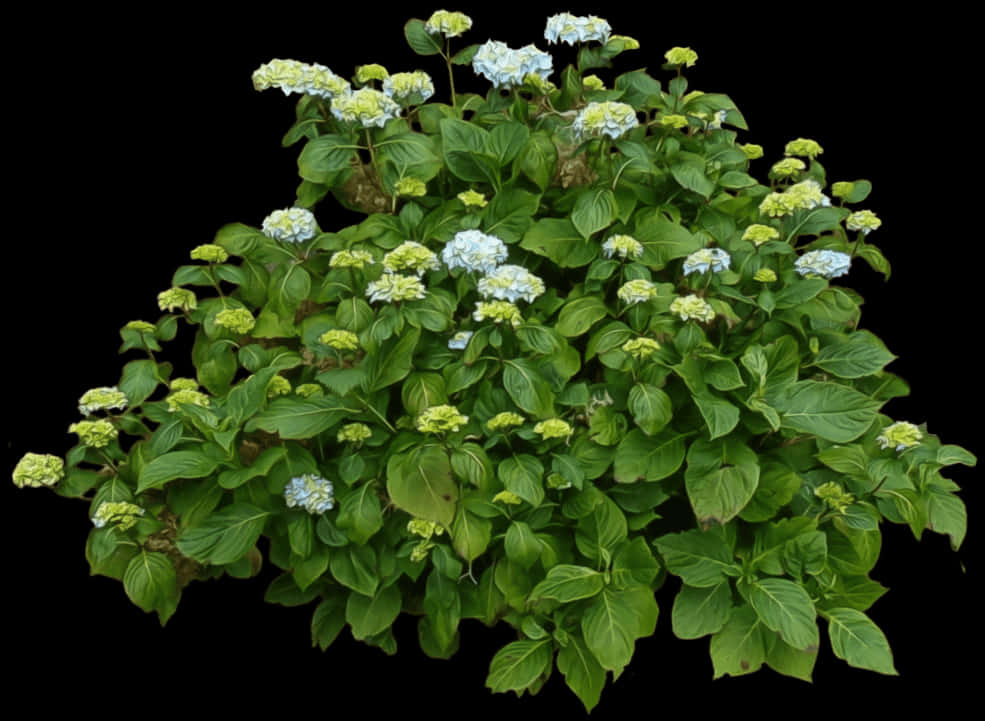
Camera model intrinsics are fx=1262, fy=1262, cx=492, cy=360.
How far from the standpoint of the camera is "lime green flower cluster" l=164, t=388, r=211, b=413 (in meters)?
4.84

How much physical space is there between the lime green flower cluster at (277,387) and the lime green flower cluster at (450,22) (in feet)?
5.63

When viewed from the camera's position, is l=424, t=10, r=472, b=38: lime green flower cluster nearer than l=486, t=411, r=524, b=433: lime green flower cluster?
No

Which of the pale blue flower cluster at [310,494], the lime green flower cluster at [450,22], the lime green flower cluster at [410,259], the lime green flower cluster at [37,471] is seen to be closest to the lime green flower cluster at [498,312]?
the lime green flower cluster at [410,259]

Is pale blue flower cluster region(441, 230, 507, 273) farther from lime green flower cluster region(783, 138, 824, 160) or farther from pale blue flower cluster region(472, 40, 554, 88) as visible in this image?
lime green flower cluster region(783, 138, 824, 160)

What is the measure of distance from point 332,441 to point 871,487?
2.11m

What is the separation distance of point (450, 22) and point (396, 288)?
4.69ft

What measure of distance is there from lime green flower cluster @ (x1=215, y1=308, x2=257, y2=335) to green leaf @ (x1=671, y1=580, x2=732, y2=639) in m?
1.99

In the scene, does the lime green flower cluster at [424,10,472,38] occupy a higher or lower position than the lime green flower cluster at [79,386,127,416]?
higher

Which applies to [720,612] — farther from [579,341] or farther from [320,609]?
[320,609]

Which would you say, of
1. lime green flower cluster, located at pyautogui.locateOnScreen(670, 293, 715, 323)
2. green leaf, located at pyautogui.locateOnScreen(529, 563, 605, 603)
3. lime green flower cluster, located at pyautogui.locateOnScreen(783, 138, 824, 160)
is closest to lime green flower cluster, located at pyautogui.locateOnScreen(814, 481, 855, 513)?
lime green flower cluster, located at pyautogui.locateOnScreen(670, 293, 715, 323)

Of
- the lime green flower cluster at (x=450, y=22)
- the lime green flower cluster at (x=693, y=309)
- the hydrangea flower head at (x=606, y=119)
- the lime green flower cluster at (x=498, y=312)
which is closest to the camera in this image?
the lime green flower cluster at (x=498, y=312)

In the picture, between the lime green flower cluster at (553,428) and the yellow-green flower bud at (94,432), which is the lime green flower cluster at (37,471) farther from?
the lime green flower cluster at (553,428)

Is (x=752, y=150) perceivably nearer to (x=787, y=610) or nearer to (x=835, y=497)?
(x=835, y=497)

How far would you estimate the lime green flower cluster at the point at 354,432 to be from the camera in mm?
4738
